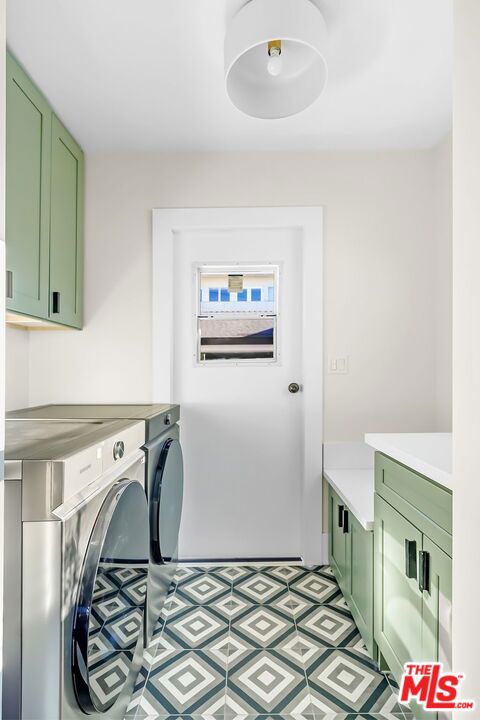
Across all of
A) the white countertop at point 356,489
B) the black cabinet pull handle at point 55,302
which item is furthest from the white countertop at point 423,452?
the black cabinet pull handle at point 55,302

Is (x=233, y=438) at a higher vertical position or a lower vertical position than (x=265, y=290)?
lower

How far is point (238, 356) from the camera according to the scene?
269cm

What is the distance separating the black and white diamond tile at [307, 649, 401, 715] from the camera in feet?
5.01

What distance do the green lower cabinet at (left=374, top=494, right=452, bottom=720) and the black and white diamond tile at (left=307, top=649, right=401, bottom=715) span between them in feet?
0.37

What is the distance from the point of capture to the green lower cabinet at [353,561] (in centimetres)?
175

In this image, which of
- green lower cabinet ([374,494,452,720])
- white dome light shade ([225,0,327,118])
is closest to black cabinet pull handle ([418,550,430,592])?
green lower cabinet ([374,494,452,720])

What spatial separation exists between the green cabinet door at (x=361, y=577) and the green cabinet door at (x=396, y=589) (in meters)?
0.07

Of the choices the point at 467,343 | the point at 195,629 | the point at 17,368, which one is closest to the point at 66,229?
the point at 17,368

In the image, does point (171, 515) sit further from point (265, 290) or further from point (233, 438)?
point (265, 290)

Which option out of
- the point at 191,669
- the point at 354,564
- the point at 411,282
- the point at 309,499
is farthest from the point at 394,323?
the point at 191,669

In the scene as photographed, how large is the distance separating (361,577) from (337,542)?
1.57 feet

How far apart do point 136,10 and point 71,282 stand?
1248mm

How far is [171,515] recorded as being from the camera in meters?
2.14

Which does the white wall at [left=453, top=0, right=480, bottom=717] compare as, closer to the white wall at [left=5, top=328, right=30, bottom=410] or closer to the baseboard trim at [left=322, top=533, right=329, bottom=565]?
the baseboard trim at [left=322, top=533, right=329, bottom=565]
